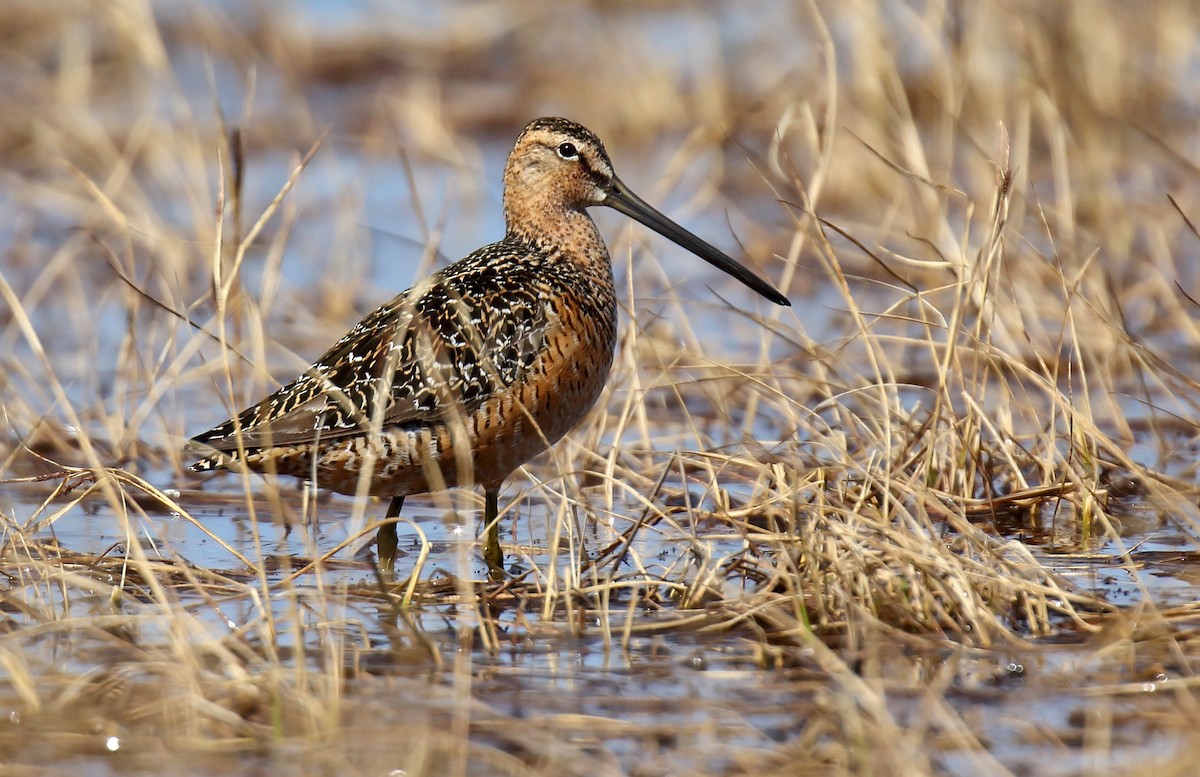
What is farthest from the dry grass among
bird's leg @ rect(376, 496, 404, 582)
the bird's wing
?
the bird's wing

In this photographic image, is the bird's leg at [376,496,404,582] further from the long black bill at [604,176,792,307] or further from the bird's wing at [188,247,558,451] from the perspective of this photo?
the long black bill at [604,176,792,307]

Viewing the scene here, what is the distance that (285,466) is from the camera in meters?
4.54

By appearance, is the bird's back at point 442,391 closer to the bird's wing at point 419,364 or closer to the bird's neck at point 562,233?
the bird's wing at point 419,364

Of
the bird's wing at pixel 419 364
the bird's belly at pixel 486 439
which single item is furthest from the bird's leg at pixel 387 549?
the bird's wing at pixel 419 364

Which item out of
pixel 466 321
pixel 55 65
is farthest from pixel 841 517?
pixel 55 65

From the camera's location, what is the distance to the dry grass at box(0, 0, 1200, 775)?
3326 mm

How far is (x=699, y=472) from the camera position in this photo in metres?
5.57

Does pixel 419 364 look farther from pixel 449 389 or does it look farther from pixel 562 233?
pixel 562 233

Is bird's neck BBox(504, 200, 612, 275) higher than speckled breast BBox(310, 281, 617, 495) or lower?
higher

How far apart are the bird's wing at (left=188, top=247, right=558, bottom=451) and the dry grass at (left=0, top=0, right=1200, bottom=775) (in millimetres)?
241

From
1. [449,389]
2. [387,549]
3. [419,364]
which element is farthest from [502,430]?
[387,549]

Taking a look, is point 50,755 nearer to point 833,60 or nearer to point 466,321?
point 466,321

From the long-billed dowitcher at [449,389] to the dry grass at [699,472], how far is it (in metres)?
0.18

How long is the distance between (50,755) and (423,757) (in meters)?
0.70
